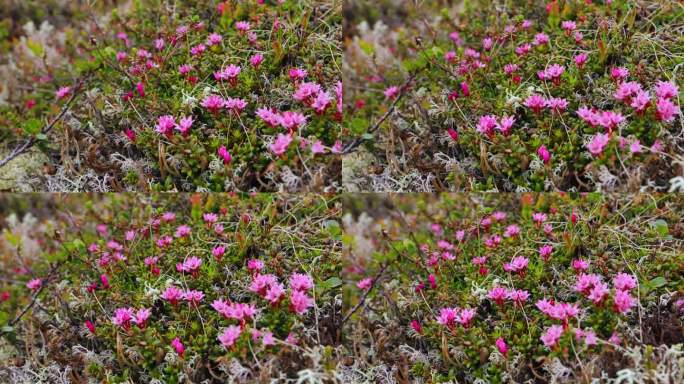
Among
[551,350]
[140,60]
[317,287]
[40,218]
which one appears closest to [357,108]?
[317,287]

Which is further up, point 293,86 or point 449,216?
point 293,86

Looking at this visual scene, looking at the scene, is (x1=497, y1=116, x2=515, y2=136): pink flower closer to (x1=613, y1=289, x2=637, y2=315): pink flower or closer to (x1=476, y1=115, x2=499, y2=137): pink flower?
(x1=476, y1=115, x2=499, y2=137): pink flower

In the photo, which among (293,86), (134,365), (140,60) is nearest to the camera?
(134,365)

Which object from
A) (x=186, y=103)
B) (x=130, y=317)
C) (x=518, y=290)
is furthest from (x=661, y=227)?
(x=130, y=317)

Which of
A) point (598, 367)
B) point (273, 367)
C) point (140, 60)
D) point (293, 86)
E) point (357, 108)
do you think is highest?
point (140, 60)

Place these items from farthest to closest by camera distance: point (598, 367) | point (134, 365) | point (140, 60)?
point (140, 60), point (134, 365), point (598, 367)

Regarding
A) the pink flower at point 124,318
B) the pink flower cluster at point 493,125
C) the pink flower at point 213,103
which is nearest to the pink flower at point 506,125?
the pink flower cluster at point 493,125

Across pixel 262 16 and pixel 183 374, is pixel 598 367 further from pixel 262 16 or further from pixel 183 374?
pixel 262 16
